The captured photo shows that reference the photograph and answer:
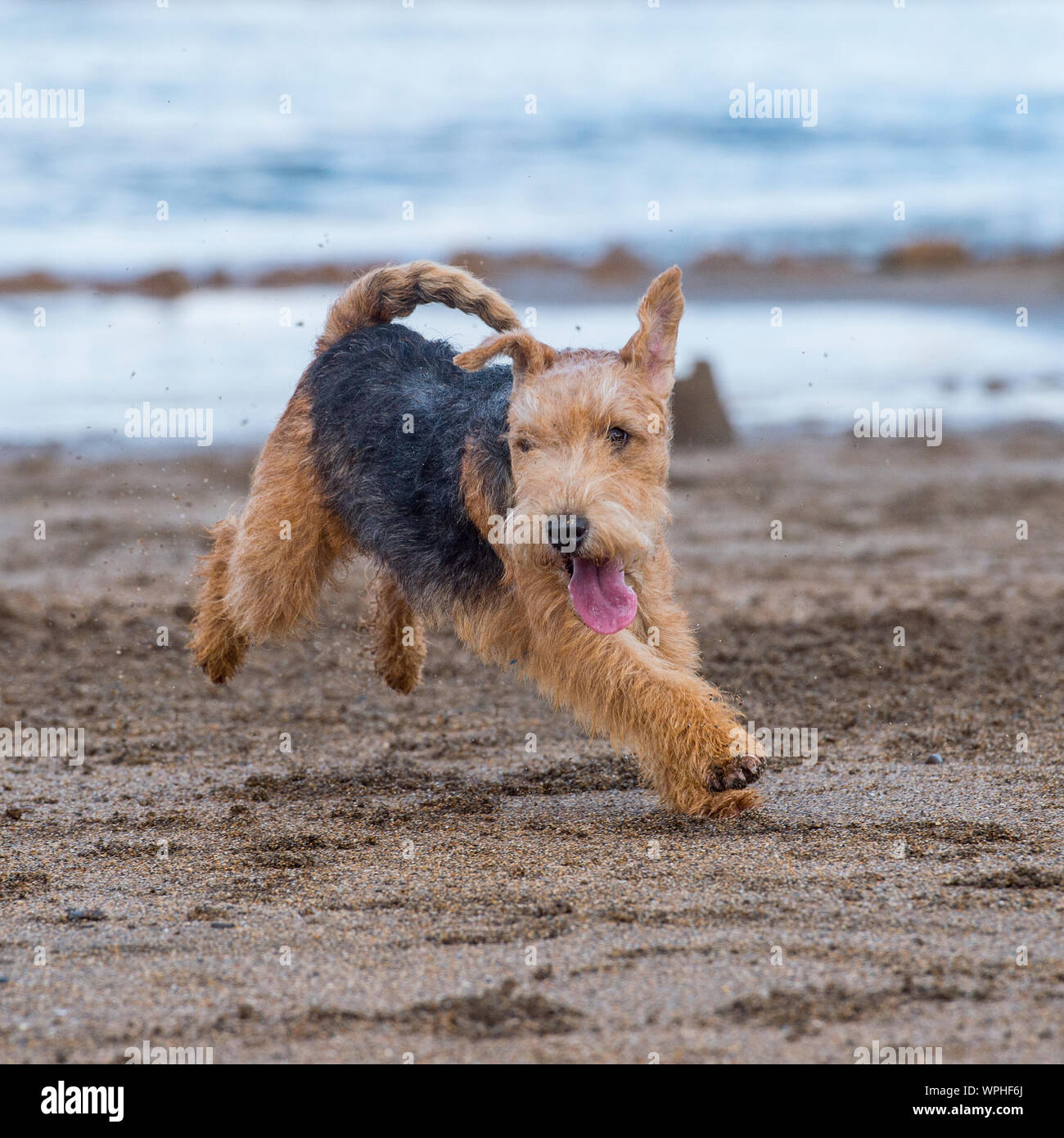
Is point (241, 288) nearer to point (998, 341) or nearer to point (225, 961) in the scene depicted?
point (998, 341)

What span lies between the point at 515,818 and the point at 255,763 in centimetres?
144

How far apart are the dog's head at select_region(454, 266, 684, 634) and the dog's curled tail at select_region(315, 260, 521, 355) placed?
85 centimetres

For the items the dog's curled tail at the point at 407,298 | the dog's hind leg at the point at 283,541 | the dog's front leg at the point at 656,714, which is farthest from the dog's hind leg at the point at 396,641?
the dog's front leg at the point at 656,714

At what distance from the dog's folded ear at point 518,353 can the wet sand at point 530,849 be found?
61.2 inches

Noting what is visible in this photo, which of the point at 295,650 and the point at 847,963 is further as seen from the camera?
the point at 295,650

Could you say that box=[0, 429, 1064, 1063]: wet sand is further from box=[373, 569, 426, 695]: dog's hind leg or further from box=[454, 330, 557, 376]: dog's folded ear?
box=[454, 330, 557, 376]: dog's folded ear

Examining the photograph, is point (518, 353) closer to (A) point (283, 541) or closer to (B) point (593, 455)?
(B) point (593, 455)

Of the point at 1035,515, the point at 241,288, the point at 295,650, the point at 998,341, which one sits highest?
the point at 241,288

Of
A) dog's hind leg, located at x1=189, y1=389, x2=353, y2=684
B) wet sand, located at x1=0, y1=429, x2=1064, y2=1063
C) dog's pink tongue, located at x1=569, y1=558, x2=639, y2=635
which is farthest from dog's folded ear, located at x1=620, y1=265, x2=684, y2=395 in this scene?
dog's hind leg, located at x1=189, y1=389, x2=353, y2=684

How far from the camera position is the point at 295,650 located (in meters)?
7.48

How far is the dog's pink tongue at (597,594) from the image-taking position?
4352mm

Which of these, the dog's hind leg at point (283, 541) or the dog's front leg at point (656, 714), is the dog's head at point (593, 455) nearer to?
the dog's front leg at point (656, 714)

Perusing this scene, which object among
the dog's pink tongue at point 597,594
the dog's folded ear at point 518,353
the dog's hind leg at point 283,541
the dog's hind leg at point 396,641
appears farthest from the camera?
the dog's hind leg at point 396,641
